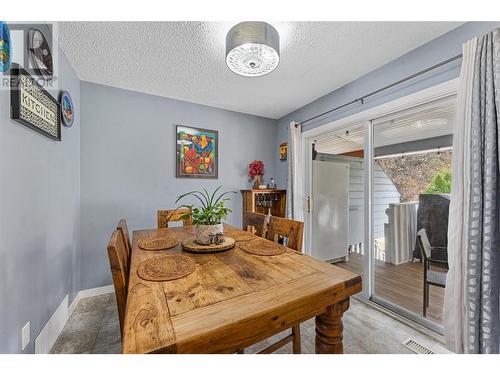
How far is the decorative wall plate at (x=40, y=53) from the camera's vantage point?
4.48ft

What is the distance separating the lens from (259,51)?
144cm

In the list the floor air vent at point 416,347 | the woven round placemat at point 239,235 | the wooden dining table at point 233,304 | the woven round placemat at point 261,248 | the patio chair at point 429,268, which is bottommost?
the floor air vent at point 416,347

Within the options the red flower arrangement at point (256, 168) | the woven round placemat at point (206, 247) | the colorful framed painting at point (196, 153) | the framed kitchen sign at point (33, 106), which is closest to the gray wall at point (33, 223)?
the framed kitchen sign at point (33, 106)

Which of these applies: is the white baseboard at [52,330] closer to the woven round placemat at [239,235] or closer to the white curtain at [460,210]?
the woven round placemat at [239,235]

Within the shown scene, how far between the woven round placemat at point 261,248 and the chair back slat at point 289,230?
15cm

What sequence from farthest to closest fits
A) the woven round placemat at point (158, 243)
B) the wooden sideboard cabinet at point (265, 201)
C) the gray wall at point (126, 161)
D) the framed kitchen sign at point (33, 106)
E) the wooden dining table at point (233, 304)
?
1. the wooden sideboard cabinet at point (265, 201)
2. the gray wall at point (126, 161)
3. the woven round placemat at point (158, 243)
4. the framed kitchen sign at point (33, 106)
5. the wooden dining table at point (233, 304)

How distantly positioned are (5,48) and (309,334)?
265 centimetres

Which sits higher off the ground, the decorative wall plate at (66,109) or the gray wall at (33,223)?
the decorative wall plate at (66,109)

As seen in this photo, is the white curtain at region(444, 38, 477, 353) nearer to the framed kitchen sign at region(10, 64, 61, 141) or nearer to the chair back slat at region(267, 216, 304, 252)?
the chair back slat at region(267, 216, 304, 252)

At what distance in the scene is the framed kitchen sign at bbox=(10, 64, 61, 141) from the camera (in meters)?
1.18

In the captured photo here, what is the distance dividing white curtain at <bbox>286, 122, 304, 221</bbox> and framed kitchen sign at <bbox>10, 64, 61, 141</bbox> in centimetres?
249
